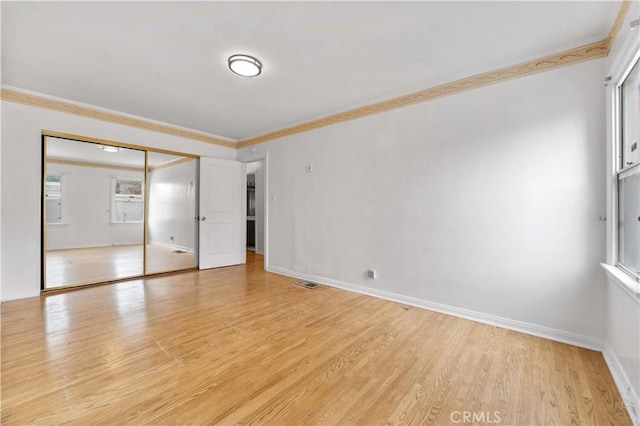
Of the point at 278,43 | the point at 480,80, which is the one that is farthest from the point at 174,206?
the point at 480,80

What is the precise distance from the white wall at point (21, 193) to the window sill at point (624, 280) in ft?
19.2

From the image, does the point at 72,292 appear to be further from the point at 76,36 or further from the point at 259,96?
the point at 259,96

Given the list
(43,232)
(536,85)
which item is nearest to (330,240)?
(536,85)

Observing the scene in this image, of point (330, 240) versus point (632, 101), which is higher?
point (632, 101)

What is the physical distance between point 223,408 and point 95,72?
353 centimetres

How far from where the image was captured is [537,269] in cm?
248

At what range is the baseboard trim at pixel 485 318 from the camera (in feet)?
7.47

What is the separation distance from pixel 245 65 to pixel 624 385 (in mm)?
3841

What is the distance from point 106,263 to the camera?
4820 millimetres

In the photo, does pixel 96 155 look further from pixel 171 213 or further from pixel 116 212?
pixel 171 213

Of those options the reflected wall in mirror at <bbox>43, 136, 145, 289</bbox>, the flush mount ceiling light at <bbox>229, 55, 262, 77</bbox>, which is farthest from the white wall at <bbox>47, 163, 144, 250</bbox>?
the flush mount ceiling light at <bbox>229, 55, 262, 77</bbox>
